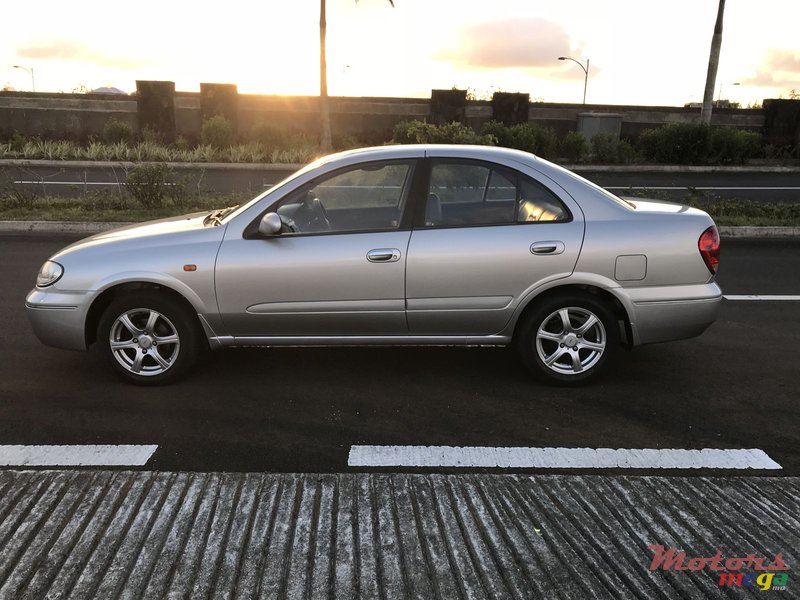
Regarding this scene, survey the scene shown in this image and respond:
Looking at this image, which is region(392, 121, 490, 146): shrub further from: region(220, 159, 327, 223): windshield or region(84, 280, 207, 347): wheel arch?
region(84, 280, 207, 347): wheel arch

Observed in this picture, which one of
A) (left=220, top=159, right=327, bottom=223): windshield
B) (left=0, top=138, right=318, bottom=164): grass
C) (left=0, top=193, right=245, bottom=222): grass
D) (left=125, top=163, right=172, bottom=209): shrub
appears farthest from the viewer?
(left=0, top=138, right=318, bottom=164): grass

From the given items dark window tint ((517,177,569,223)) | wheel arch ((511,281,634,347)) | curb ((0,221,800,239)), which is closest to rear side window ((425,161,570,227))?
dark window tint ((517,177,569,223))

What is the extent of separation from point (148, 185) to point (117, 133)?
13.5 meters

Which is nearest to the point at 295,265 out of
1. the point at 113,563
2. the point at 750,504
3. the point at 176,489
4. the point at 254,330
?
the point at 254,330

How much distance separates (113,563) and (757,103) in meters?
34.5

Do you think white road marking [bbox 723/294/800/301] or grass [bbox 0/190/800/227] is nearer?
white road marking [bbox 723/294/800/301]

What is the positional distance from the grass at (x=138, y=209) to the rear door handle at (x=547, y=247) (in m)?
7.88

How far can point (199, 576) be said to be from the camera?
9.48 feet

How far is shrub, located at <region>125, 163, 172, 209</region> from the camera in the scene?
12.3 m

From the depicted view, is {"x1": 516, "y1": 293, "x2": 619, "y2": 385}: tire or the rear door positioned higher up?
the rear door

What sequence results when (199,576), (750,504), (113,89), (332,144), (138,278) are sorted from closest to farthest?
(199,576), (750,504), (138,278), (332,144), (113,89)

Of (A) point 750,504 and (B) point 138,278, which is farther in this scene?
(B) point 138,278

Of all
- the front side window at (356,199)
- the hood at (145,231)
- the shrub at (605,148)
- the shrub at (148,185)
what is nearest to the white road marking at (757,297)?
the front side window at (356,199)

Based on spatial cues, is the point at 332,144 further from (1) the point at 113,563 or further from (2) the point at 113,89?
(2) the point at 113,89
